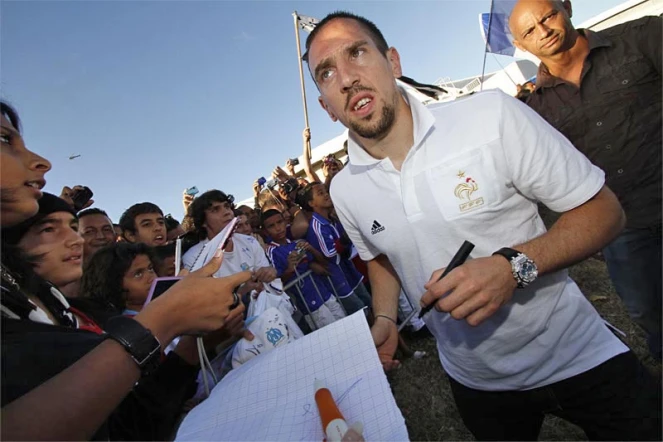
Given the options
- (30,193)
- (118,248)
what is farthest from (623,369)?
(118,248)

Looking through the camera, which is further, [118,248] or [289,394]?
[118,248]

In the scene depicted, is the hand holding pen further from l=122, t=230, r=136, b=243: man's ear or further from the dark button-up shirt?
l=122, t=230, r=136, b=243: man's ear

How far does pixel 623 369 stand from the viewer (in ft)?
4.57

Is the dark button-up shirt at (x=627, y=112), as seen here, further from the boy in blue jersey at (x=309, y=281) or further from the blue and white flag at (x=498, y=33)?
the boy in blue jersey at (x=309, y=281)

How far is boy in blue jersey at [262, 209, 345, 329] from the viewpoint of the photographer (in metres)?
4.70

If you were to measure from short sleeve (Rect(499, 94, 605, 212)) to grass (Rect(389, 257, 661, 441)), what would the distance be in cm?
226

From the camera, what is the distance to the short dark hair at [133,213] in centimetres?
439

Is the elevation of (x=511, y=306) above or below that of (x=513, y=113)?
below

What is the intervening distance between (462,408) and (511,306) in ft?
2.17

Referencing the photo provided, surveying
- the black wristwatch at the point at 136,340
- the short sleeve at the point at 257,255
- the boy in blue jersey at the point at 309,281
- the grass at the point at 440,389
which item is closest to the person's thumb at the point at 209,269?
the black wristwatch at the point at 136,340

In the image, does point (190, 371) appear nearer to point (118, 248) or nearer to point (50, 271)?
point (50, 271)

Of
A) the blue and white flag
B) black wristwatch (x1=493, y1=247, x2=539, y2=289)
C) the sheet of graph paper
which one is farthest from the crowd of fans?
the blue and white flag

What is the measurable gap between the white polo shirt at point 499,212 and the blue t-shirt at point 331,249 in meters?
3.34

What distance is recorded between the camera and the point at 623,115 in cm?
241
